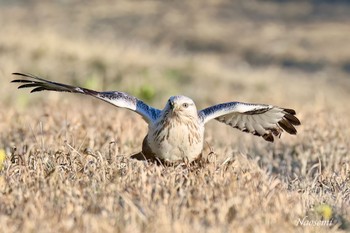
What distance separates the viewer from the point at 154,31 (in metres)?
22.5

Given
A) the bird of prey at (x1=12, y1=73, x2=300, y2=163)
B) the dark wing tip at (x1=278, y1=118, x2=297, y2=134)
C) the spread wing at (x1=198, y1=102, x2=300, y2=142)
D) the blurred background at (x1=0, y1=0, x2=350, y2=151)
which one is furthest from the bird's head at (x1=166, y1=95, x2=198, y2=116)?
the blurred background at (x1=0, y1=0, x2=350, y2=151)

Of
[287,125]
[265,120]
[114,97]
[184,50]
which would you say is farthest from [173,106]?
[184,50]

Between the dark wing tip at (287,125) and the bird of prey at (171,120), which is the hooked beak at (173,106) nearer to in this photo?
the bird of prey at (171,120)

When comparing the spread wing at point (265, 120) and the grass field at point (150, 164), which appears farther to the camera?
the spread wing at point (265, 120)

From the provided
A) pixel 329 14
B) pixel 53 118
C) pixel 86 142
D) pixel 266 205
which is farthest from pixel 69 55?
pixel 329 14

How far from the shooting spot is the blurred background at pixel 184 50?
1216 centimetres

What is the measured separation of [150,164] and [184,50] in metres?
15.5

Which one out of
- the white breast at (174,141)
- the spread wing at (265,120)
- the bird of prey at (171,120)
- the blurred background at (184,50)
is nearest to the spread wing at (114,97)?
the bird of prey at (171,120)

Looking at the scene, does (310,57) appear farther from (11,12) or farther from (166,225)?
(166,225)

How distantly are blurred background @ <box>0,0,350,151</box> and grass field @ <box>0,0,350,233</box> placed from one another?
0.04 metres

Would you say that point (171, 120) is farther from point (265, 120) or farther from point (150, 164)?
point (265, 120)

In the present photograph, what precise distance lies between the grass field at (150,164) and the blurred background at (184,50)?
44mm

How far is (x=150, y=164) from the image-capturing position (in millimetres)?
4941

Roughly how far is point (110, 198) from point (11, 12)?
18.1 meters
